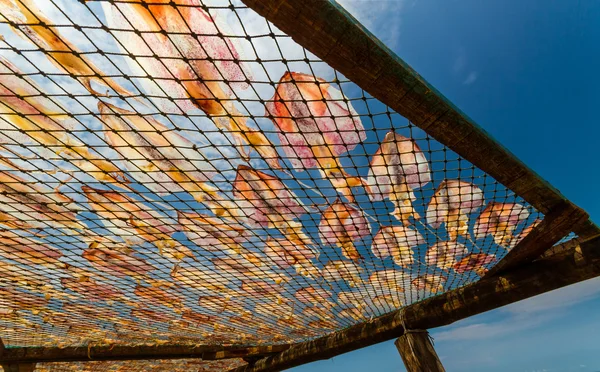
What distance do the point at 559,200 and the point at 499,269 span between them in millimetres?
1144

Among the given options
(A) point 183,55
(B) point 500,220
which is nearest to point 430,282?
(B) point 500,220

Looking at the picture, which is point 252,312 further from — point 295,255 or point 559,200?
point 559,200

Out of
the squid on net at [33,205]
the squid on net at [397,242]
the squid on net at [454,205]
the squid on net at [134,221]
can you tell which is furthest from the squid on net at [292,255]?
the squid on net at [33,205]

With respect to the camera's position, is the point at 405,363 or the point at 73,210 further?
the point at 405,363

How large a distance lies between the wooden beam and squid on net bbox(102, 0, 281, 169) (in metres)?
0.70

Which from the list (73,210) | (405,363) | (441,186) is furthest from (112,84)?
(405,363)

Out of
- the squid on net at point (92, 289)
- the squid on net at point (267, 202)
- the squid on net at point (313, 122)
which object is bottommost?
the squid on net at point (92, 289)

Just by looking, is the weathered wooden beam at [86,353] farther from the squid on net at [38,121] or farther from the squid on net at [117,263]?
the squid on net at [38,121]

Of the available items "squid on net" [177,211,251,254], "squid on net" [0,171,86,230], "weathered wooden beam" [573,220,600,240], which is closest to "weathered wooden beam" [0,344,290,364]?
"squid on net" [177,211,251,254]

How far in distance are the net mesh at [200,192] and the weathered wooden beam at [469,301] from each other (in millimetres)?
659

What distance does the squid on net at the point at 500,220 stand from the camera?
300 cm

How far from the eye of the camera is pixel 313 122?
6.70 feet

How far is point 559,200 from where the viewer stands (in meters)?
1.87

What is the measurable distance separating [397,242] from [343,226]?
91cm
